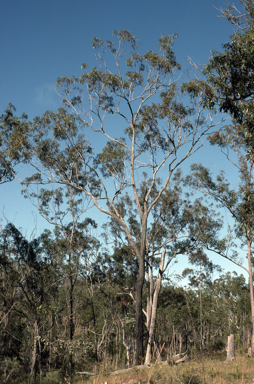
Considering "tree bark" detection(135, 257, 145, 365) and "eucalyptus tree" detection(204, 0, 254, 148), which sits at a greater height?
"eucalyptus tree" detection(204, 0, 254, 148)

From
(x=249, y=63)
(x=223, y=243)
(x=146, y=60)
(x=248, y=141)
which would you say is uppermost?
(x=146, y=60)

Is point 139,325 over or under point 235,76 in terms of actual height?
under

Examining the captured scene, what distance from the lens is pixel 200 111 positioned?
49.6 feet

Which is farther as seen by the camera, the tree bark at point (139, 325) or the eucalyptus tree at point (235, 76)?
the tree bark at point (139, 325)

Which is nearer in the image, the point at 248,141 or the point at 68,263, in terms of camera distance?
the point at 248,141

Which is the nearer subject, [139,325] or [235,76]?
[235,76]

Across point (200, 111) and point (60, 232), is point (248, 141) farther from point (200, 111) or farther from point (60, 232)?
point (60, 232)

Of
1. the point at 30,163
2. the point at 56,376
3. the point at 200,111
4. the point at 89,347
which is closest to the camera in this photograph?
the point at 89,347

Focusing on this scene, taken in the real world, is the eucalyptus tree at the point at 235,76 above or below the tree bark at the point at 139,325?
above

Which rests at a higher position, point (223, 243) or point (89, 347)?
point (223, 243)

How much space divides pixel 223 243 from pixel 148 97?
379 inches

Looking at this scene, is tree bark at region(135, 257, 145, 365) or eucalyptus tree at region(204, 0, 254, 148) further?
tree bark at region(135, 257, 145, 365)

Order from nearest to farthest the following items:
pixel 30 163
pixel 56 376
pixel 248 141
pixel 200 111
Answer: pixel 248 141 < pixel 200 111 < pixel 30 163 < pixel 56 376

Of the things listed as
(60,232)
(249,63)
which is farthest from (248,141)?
(60,232)
